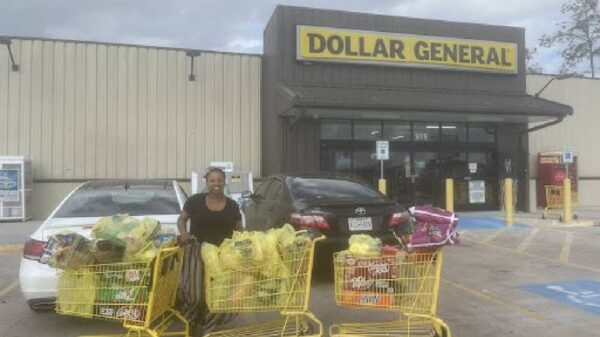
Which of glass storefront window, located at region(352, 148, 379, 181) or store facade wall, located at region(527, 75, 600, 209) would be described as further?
store facade wall, located at region(527, 75, 600, 209)

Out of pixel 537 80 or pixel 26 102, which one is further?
pixel 537 80

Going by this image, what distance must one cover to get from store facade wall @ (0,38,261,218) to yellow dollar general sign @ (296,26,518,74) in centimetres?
246

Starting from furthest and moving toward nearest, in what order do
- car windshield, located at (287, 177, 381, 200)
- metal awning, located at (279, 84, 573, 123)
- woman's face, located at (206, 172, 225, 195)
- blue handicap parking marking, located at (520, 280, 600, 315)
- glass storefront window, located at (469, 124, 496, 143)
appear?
1. glass storefront window, located at (469, 124, 496, 143)
2. metal awning, located at (279, 84, 573, 123)
3. car windshield, located at (287, 177, 381, 200)
4. blue handicap parking marking, located at (520, 280, 600, 315)
5. woman's face, located at (206, 172, 225, 195)

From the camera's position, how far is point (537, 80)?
20.9 m

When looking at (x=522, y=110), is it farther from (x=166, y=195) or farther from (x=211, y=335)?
(x=211, y=335)

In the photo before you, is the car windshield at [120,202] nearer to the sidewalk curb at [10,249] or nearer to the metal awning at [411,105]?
the sidewalk curb at [10,249]

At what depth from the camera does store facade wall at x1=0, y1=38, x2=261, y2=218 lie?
1642 centimetres

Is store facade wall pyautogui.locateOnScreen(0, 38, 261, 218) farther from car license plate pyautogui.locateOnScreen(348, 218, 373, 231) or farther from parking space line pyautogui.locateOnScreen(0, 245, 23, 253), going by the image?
car license plate pyautogui.locateOnScreen(348, 218, 373, 231)

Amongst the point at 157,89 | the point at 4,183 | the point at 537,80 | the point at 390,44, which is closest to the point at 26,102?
the point at 4,183

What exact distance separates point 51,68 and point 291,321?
45.6 ft

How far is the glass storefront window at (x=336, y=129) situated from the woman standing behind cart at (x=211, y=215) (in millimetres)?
11903

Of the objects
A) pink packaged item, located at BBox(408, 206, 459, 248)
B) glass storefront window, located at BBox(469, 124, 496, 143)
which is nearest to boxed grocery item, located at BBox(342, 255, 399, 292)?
pink packaged item, located at BBox(408, 206, 459, 248)

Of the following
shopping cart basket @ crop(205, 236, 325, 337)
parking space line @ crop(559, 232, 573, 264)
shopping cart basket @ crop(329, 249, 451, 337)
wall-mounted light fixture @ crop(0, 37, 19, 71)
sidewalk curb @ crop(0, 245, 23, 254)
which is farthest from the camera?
wall-mounted light fixture @ crop(0, 37, 19, 71)

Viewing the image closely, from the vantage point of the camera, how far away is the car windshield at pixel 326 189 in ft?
25.7
